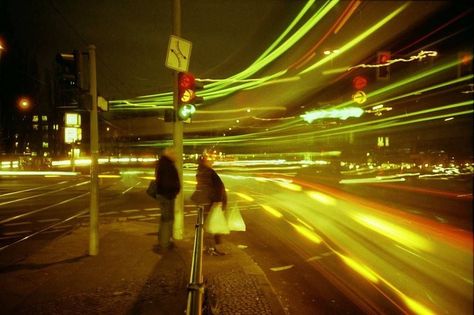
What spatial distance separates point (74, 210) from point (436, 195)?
41.2ft

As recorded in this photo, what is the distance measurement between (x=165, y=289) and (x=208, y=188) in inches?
106

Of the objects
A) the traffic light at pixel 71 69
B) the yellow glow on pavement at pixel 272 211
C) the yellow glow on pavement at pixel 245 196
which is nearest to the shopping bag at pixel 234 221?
the traffic light at pixel 71 69

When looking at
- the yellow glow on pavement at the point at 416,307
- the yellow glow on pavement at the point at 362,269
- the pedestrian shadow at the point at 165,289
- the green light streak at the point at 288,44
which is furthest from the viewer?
the green light streak at the point at 288,44

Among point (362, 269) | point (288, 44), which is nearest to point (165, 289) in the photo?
point (362, 269)

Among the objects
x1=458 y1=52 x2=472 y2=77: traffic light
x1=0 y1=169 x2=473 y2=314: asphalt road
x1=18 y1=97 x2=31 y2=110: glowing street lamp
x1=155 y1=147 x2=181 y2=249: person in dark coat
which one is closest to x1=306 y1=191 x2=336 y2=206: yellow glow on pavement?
x1=0 y1=169 x2=473 y2=314: asphalt road

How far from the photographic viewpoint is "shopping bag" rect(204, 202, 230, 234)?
858 cm

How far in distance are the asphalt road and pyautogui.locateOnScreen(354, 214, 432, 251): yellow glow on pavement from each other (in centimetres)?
2

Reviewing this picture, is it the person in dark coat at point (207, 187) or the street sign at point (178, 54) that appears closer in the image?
the person in dark coat at point (207, 187)

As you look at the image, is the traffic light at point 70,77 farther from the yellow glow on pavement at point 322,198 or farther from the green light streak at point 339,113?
the green light streak at point 339,113

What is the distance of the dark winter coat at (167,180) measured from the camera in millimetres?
8711

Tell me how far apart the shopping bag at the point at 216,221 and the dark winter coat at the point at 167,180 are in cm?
79

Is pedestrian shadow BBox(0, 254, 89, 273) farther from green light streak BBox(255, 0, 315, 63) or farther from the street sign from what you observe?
green light streak BBox(255, 0, 315, 63)

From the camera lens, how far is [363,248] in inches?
311

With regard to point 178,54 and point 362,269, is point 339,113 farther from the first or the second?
point 362,269
